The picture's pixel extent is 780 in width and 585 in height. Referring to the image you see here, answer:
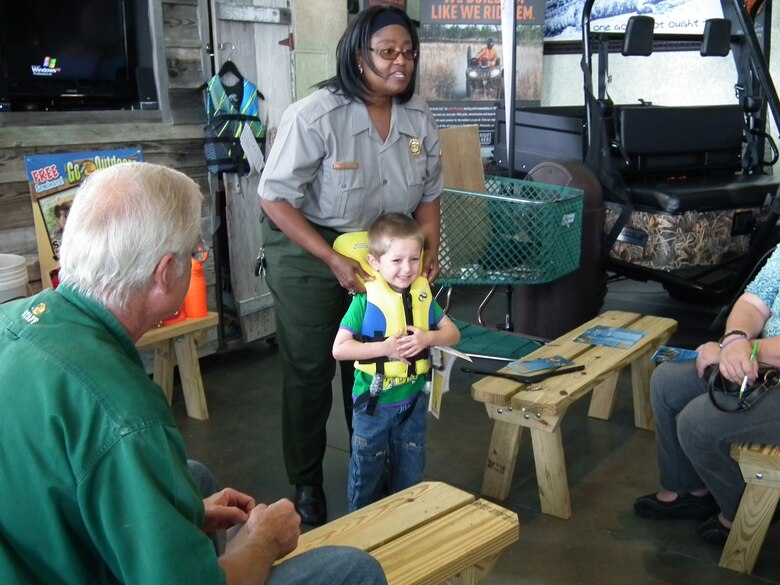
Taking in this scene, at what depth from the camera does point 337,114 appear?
263cm

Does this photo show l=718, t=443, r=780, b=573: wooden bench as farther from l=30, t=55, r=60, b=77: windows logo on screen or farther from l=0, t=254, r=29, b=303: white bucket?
l=30, t=55, r=60, b=77: windows logo on screen

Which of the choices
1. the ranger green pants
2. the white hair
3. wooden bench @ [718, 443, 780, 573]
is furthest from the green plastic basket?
the white hair

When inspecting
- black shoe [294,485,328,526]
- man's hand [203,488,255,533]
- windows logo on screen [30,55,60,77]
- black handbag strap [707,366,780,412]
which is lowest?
black shoe [294,485,328,526]

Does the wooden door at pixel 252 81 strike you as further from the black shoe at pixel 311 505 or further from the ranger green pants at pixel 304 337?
the black shoe at pixel 311 505

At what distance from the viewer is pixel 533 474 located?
3330 millimetres

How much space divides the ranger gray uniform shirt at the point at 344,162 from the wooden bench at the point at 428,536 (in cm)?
98

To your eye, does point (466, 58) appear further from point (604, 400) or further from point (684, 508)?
point (684, 508)

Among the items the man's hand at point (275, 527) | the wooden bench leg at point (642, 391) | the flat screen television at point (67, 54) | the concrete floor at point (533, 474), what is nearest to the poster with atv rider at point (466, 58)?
the concrete floor at point (533, 474)

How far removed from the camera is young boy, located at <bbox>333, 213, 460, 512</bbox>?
99.3 inches

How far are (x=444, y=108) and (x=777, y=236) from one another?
2.70m

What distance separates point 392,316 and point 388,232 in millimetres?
259

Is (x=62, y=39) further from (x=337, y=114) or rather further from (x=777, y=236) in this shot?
(x=777, y=236)

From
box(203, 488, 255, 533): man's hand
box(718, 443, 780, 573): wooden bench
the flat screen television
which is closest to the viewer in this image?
box(203, 488, 255, 533): man's hand

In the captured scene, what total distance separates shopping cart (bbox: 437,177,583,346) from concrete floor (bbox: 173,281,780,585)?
60 centimetres
